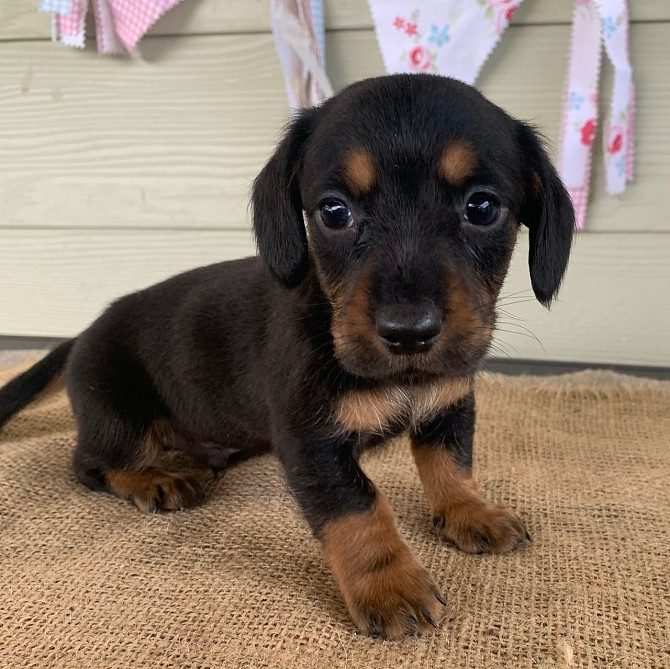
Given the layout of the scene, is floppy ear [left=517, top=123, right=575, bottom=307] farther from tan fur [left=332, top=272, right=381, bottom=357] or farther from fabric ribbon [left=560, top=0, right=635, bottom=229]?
fabric ribbon [left=560, top=0, right=635, bottom=229]

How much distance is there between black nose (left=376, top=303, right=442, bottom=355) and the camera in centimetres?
125

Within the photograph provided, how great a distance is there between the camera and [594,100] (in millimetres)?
2797

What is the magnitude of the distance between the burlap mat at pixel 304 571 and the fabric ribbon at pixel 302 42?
1561 mm

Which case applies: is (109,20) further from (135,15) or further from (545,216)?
(545,216)

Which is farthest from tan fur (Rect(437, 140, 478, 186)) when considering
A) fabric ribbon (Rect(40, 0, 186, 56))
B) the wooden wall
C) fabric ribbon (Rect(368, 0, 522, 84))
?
fabric ribbon (Rect(40, 0, 186, 56))

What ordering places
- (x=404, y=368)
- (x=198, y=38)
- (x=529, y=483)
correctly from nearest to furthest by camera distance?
(x=404, y=368)
(x=529, y=483)
(x=198, y=38)

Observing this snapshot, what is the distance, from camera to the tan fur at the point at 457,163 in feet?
4.64

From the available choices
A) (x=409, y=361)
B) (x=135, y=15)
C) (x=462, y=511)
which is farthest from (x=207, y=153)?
(x=409, y=361)

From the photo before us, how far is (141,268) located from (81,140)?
2.27ft

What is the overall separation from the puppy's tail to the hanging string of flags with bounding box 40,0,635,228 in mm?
1374

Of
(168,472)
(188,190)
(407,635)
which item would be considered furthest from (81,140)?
(407,635)

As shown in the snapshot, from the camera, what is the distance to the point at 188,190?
11.2 ft

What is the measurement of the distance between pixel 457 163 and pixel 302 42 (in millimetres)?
1721

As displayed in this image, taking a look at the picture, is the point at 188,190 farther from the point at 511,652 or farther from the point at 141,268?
the point at 511,652
